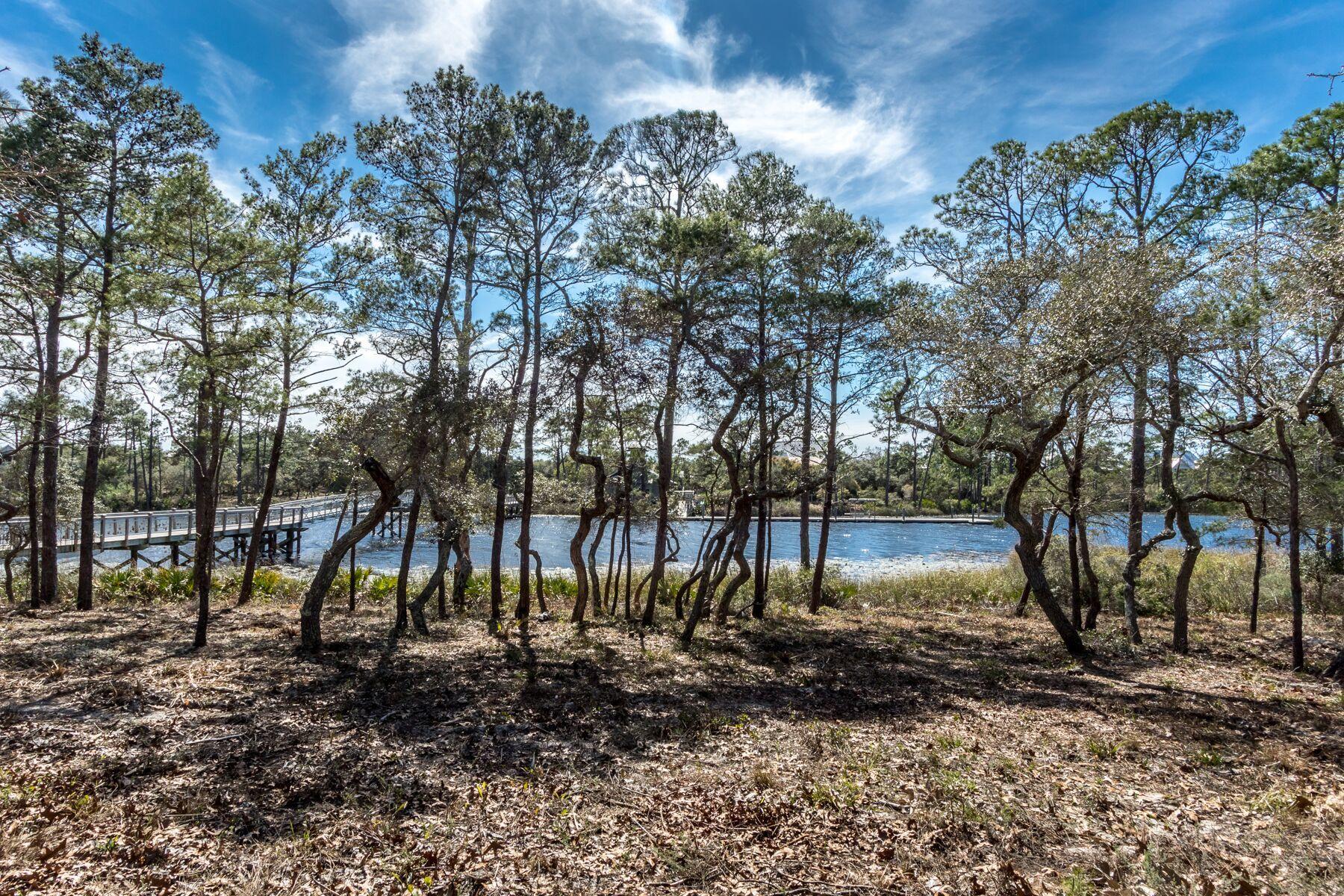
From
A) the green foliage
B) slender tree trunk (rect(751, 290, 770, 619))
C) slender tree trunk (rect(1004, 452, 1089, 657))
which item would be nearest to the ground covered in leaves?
slender tree trunk (rect(1004, 452, 1089, 657))

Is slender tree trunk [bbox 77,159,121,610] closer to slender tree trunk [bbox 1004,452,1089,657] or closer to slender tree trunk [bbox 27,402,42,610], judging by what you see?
slender tree trunk [bbox 27,402,42,610]

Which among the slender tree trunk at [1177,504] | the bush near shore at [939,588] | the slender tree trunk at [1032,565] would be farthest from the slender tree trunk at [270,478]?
the slender tree trunk at [1177,504]

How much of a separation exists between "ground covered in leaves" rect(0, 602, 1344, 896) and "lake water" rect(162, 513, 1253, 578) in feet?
23.3

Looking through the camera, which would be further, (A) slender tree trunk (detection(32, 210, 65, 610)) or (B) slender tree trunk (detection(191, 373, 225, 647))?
(A) slender tree trunk (detection(32, 210, 65, 610))

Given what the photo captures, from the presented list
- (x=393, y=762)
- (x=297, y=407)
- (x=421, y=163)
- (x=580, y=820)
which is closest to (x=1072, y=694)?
(x=580, y=820)

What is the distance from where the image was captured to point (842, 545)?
37.0 meters

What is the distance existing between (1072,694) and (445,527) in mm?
8870

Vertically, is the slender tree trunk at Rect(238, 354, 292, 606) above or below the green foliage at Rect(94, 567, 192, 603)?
above

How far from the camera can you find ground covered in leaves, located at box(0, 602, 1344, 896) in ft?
12.1

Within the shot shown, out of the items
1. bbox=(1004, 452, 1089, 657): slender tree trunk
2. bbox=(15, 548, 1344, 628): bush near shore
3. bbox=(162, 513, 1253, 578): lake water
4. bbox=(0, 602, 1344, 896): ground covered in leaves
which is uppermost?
bbox=(1004, 452, 1089, 657): slender tree trunk

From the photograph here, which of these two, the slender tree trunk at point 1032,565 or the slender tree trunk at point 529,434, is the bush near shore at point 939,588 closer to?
the slender tree trunk at point 529,434

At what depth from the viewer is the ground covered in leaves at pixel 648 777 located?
3.67 m

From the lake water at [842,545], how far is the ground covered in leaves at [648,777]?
7104mm

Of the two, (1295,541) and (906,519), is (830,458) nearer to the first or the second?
(1295,541)
